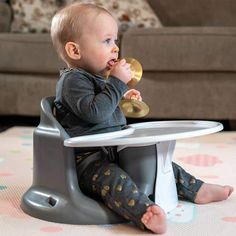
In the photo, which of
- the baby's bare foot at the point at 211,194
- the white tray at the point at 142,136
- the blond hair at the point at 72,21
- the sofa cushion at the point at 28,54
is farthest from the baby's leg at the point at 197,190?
the sofa cushion at the point at 28,54

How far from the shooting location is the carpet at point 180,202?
1043 mm

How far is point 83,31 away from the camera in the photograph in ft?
3.85

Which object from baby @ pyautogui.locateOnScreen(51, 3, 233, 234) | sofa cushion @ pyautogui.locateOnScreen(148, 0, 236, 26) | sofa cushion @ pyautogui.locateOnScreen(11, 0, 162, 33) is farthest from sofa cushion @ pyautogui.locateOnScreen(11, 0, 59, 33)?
baby @ pyautogui.locateOnScreen(51, 3, 233, 234)

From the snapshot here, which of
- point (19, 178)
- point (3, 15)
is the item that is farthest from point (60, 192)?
point (3, 15)

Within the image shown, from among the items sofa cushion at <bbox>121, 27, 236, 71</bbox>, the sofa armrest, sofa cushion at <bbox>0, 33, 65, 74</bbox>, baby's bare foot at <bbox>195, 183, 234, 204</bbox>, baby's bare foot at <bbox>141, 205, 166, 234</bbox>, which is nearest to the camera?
baby's bare foot at <bbox>141, 205, 166, 234</bbox>

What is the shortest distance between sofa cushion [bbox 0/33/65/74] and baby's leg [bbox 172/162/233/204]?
3.91ft

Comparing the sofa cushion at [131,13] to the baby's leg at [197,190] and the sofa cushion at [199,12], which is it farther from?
the baby's leg at [197,190]

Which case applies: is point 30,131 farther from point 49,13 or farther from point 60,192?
point 60,192

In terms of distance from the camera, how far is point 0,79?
242 cm

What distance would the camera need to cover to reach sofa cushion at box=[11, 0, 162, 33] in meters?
2.68

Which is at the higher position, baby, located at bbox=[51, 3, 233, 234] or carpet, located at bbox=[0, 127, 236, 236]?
baby, located at bbox=[51, 3, 233, 234]

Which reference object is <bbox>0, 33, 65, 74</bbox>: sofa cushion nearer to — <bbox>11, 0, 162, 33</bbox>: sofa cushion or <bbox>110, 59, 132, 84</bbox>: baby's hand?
<bbox>11, 0, 162, 33</bbox>: sofa cushion

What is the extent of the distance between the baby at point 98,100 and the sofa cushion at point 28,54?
112 cm

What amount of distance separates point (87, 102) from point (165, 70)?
117 centimetres
